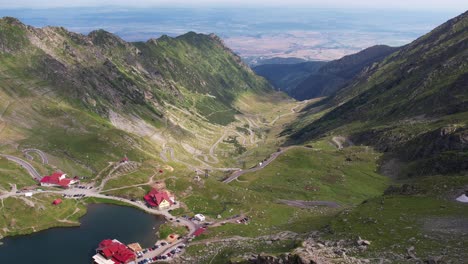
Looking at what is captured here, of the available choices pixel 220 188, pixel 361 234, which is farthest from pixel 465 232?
pixel 220 188

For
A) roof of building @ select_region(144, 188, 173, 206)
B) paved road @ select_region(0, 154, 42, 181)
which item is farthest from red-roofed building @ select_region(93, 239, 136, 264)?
paved road @ select_region(0, 154, 42, 181)

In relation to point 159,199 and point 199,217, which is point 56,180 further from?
point 199,217

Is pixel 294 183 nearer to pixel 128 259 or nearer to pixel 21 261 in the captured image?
pixel 128 259

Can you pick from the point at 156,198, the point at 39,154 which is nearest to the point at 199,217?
the point at 156,198

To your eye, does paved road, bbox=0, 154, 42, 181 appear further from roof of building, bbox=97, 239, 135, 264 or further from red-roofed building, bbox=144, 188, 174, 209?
roof of building, bbox=97, 239, 135, 264

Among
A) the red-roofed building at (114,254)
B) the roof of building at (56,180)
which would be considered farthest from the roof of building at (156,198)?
the roof of building at (56,180)

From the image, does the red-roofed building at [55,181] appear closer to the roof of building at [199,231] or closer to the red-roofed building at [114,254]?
the red-roofed building at [114,254]
